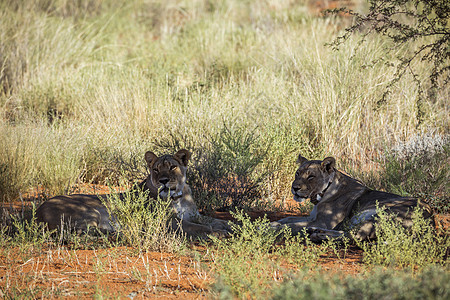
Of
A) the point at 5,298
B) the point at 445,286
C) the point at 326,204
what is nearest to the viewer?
the point at 445,286

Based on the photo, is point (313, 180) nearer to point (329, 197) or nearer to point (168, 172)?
point (329, 197)

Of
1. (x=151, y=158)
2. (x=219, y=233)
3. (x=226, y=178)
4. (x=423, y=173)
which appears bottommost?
(x=219, y=233)

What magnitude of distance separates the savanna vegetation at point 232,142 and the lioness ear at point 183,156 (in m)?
0.89

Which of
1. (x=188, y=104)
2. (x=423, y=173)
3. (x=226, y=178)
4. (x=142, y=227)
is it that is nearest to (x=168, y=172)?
(x=142, y=227)

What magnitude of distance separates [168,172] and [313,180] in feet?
6.06

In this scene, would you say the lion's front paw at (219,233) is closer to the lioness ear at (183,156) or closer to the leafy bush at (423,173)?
the lioness ear at (183,156)

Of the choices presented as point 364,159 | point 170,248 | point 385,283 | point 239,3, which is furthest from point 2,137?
point 239,3

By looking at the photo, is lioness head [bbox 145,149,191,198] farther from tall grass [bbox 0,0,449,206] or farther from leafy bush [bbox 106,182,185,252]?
tall grass [bbox 0,0,449,206]

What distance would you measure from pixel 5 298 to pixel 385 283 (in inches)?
112

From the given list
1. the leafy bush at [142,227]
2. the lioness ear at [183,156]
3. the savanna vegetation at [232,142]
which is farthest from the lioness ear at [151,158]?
the leafy bush at [142,227]

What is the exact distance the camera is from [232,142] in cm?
838

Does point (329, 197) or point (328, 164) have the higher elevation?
point (328, 164)

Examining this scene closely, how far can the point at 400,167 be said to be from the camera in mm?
8375

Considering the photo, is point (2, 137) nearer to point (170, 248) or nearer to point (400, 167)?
point (170, 248)
